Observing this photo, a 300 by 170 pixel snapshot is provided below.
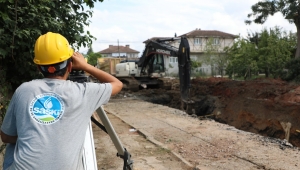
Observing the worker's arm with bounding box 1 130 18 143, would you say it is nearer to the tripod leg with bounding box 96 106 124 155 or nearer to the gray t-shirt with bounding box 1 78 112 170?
the gray t-shirt with bounding box 1 78 112 170

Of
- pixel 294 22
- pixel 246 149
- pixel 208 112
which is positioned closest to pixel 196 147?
pixel 246 149

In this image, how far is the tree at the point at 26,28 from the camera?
4.38 meters

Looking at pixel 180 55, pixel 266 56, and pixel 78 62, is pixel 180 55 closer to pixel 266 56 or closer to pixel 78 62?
pixel 78 62

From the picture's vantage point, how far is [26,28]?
456cm

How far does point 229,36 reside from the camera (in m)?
62.0

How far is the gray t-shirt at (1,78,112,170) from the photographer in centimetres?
189

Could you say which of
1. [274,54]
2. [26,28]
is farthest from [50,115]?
[274,54]

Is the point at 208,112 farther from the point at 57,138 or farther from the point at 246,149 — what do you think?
the point at 57,138

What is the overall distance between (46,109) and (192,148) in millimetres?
5135

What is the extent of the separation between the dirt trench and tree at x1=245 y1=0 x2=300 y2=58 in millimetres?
6345

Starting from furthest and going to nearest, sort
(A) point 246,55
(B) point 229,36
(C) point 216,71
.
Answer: (B) point 229,36 < (C) point 216,71 < (A) point 246,55

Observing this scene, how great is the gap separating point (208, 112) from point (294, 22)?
10.9 m

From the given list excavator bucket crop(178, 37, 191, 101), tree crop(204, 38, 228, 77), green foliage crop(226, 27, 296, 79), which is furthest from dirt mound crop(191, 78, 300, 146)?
tree crop(204, 38, 228, 77)

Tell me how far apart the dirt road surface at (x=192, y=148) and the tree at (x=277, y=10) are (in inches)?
505
